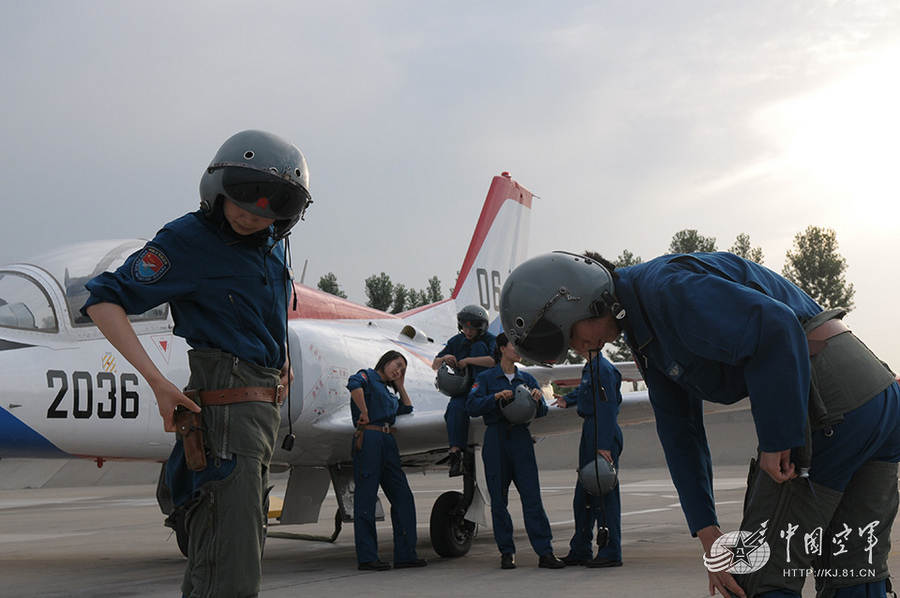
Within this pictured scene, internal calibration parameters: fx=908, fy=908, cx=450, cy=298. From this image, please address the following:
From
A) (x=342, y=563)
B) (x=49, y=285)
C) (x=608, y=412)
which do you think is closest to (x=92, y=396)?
(x=49, y=285)

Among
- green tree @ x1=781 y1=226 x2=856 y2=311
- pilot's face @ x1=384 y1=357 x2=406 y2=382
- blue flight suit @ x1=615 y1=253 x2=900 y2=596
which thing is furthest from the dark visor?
green tree @ x1=781 y1=226 x2=856 y2=311

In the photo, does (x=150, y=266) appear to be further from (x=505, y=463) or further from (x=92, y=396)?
(x=505, y=463)

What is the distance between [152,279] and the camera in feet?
9.27

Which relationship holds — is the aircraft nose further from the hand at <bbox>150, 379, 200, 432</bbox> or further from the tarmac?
the hand at <bbox>150, 379, 200, 432</bbox>

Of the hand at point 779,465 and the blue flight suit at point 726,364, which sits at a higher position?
the blue flight suit at point 726,364

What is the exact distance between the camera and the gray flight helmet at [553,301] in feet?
8.48

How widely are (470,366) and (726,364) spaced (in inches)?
231

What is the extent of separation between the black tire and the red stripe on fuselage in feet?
16.1

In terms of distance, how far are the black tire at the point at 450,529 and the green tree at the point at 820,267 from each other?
37.2 metres

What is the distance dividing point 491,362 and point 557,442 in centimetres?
2243

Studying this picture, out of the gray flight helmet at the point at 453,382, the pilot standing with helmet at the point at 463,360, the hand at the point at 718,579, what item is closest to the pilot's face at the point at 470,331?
the pilot standing with helmet at the point at 463,360

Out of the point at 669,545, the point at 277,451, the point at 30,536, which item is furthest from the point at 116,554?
the point at 669,545

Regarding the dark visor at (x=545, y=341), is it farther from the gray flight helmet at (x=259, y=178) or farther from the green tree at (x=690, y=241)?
the green tree at (x=690, y=241)

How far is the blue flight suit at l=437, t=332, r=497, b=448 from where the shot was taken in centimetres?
811
